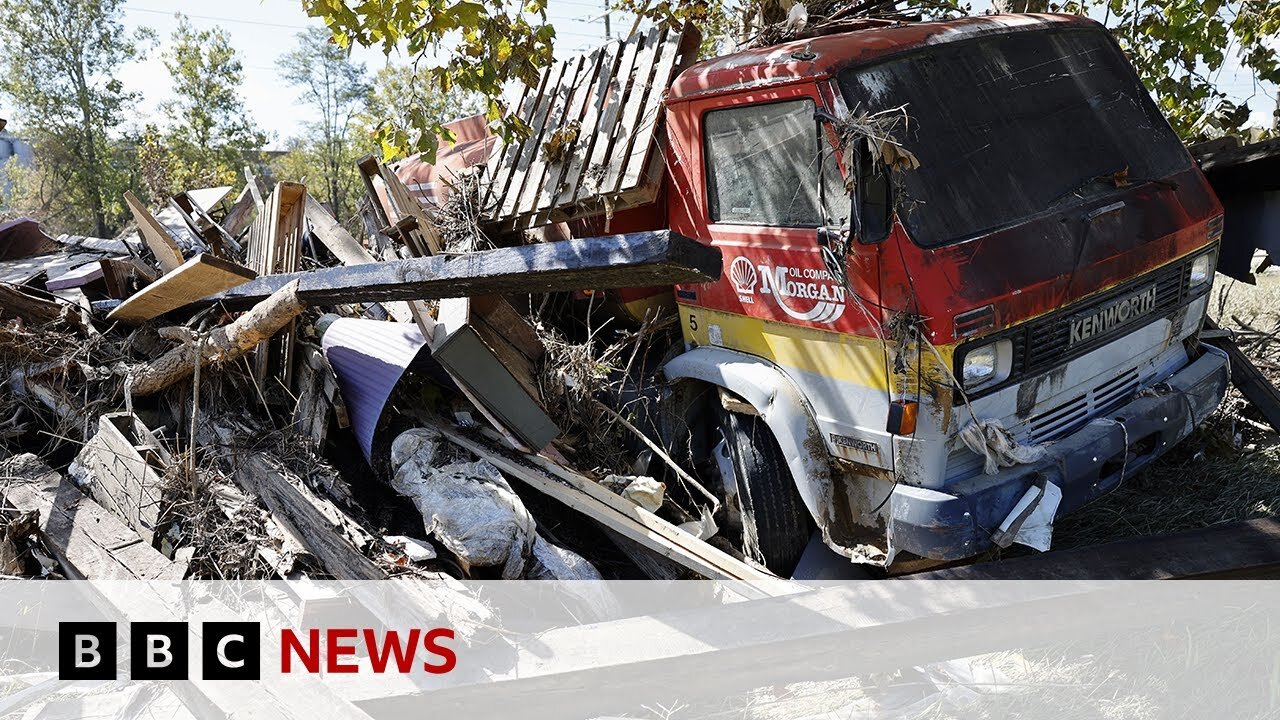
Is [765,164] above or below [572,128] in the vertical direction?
below

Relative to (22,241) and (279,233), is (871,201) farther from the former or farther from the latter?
(22,241)

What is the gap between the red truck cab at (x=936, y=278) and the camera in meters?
3.65

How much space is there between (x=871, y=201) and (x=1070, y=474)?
53.3 inches

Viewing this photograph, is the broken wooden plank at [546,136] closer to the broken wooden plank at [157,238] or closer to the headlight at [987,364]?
the broken wooden plank at [157,238]

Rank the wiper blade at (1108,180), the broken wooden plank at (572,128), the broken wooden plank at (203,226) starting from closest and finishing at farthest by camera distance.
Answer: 1. the wiper blade at (1108,180)
2. the broken wooden plank at (572,128)
3. the broken wooden plank at (203,226)

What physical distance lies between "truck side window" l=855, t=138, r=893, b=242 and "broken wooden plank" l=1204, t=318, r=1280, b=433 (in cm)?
230

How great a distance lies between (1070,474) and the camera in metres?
3.75

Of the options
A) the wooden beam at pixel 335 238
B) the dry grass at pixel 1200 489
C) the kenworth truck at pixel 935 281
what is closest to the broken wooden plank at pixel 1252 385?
the dry grass at pixel 1200 489

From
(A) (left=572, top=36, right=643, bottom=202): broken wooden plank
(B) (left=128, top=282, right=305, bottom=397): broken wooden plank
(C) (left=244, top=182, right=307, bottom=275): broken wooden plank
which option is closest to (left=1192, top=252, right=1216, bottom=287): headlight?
(A) (left=572, top=36, right=643, bottom=202): broken wooden plank

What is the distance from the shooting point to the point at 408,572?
384cm

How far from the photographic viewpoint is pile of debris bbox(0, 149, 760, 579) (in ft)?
13.1

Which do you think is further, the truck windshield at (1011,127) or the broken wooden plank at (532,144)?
the broken wooden plank at (532,144)

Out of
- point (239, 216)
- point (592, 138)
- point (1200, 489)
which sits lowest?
point (1200, 489)

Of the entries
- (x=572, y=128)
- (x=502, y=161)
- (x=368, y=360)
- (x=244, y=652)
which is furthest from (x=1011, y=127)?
(x=244, y=652)
